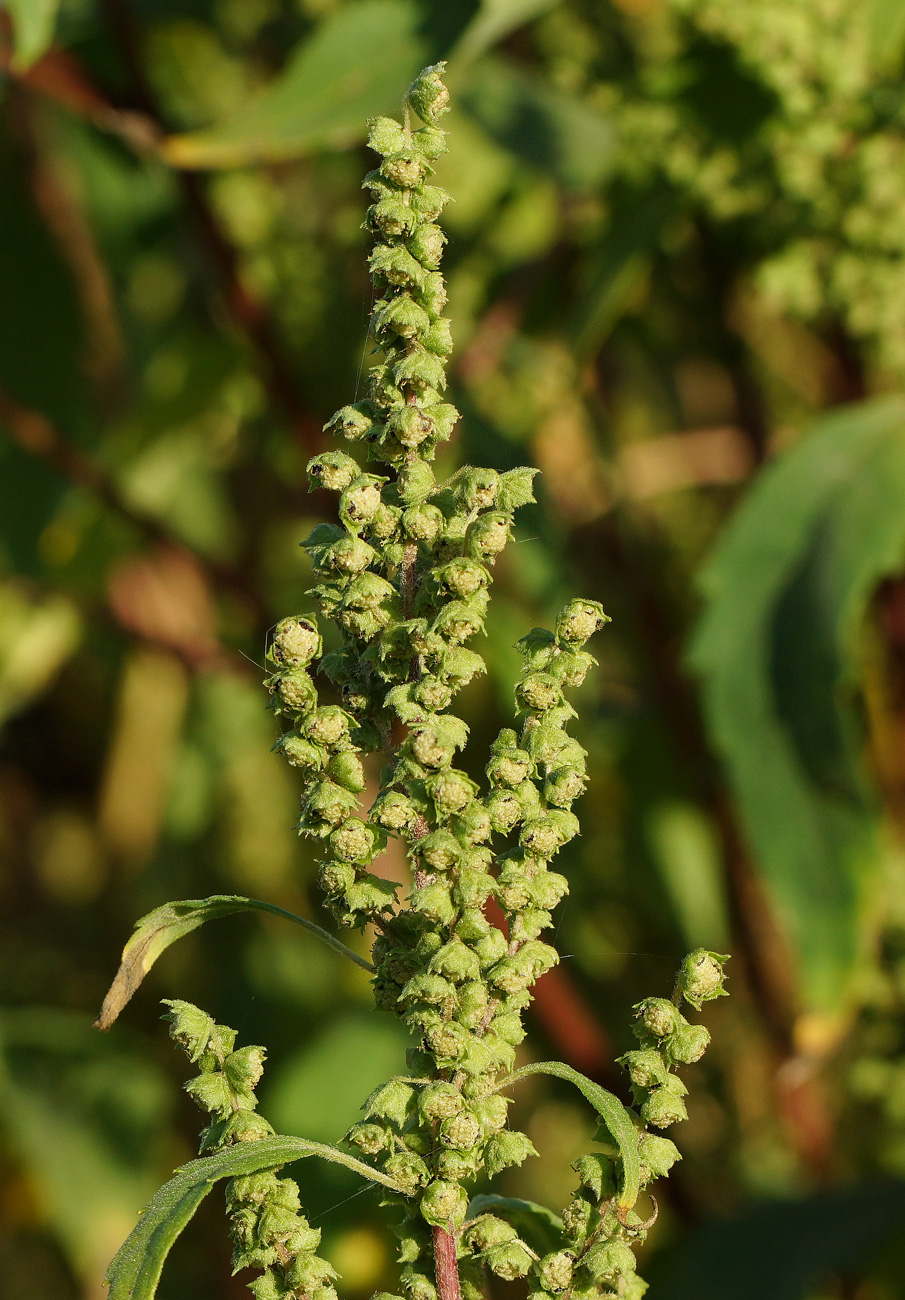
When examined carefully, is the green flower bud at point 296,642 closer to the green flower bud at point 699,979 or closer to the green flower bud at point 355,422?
the green flower bud at point 355,422

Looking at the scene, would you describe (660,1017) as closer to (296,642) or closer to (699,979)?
(699,979)

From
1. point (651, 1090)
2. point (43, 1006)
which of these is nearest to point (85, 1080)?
point (43, 1006)

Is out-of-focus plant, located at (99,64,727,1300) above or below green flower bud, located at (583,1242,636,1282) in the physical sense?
above

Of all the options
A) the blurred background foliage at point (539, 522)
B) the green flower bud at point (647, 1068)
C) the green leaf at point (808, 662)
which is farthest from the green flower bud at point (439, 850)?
the green leaf at point (808, 662)

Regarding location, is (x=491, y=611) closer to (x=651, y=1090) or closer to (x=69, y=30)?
(x=69, y=30)

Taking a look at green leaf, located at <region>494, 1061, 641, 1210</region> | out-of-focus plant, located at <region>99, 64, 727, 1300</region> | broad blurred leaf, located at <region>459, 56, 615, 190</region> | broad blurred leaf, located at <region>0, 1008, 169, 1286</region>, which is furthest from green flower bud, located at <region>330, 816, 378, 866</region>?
broad blurred leaf, located at <region>0, 1008, 169, 1286</region>

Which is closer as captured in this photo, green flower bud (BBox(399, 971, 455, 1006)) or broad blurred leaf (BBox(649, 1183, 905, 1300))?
green flower bud (BBox(399, 971, 455, 1006))

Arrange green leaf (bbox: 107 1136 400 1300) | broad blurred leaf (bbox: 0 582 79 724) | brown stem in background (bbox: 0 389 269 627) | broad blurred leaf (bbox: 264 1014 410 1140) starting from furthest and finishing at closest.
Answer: broad blurred leaf (bbox: 0 582 79 724)
broad blurred leaf (bbox: 264 1014 410 1140)
brown stem in background (bbox: 0 389 269 627)
green leaf (bbox: 107 1136 400 1300)

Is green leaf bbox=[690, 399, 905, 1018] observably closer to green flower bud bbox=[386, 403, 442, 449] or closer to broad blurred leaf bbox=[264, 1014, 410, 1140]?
broad blurred leaf bbox=[264, 1014, 410, 1140]
